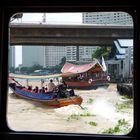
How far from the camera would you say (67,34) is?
3.35m

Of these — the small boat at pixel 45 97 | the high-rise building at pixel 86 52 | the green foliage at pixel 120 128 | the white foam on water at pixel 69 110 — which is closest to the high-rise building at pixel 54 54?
the high-rise building at pixel 86 52

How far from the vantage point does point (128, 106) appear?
10.7 ft

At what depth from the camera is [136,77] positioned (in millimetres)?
3250

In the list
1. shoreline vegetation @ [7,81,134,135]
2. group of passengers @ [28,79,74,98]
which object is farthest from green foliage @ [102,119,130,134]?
group of passengers @ [28,79,74,98]

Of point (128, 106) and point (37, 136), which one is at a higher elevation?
point (128, 106)

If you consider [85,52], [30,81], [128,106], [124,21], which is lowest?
[128,106]

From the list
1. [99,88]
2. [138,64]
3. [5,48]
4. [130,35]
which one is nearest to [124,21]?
[130,35]

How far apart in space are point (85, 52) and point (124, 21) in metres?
0.42

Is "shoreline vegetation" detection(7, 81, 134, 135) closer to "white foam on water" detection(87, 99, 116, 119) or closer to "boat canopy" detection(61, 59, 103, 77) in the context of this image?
"white foam on water" detection(87, 99, 116, 119)

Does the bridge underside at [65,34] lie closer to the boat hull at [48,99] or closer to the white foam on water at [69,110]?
the boat hull at [48,99]

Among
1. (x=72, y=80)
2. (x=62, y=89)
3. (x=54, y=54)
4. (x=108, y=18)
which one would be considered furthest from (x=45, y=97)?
(x=108, y=18)

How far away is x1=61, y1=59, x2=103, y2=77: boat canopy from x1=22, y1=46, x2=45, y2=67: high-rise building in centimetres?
20
